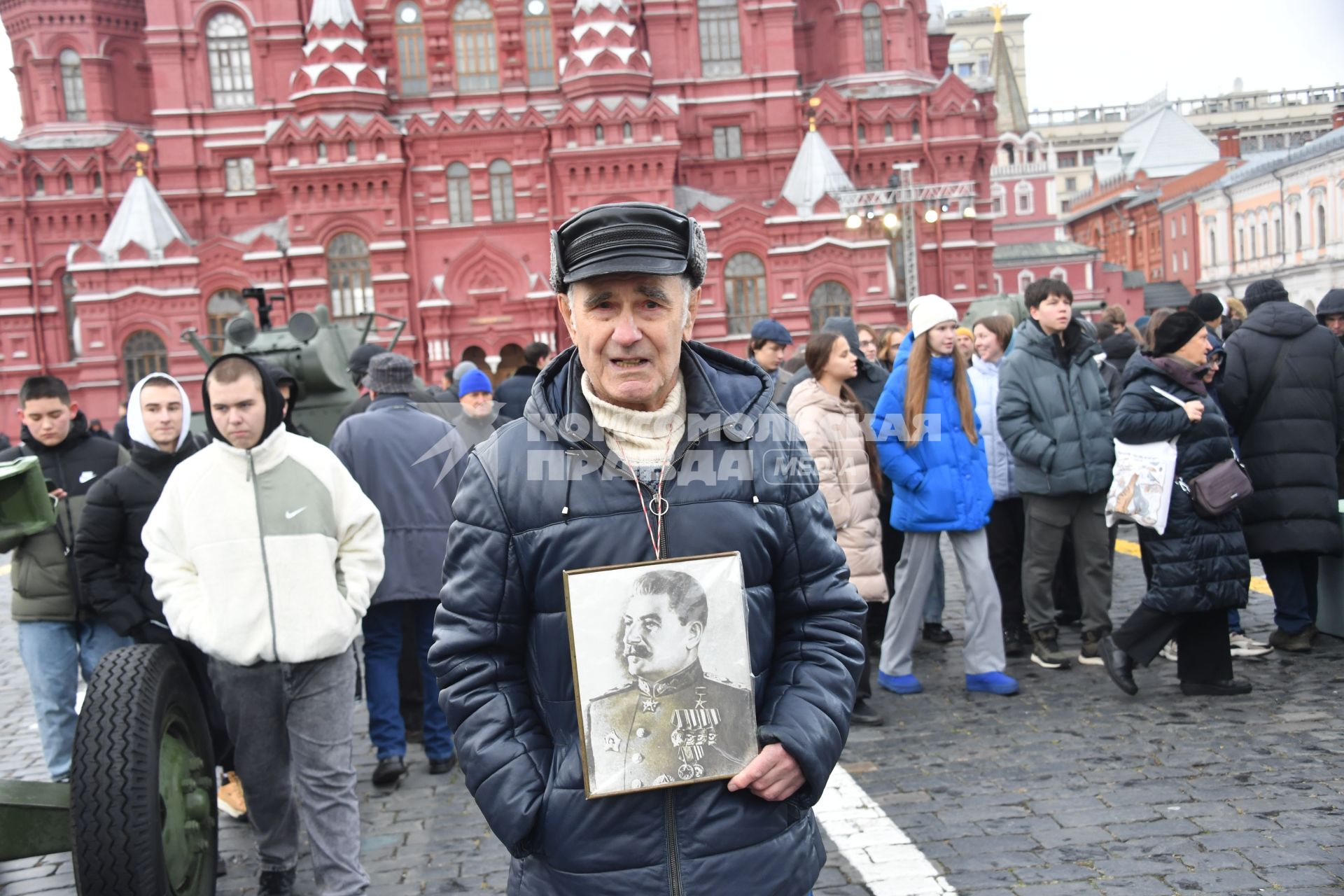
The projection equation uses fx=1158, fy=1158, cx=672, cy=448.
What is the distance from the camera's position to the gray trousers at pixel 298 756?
420cm

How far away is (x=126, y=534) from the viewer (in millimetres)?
4926

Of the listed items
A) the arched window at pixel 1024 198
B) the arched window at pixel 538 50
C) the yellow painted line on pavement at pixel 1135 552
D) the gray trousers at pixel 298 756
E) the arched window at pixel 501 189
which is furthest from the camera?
the arched window at pixel 1024 198

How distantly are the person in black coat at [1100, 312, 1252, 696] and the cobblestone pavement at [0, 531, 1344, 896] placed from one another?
221 millimetres

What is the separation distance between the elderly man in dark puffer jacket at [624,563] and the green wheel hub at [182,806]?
2.06 metres

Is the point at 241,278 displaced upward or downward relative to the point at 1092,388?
upward

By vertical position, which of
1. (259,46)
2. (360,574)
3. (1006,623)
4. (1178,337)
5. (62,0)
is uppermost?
(62,0)

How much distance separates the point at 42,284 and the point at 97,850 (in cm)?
3986

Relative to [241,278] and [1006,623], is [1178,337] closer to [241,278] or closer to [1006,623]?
[1006,623]

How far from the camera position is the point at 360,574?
4426 millimetres

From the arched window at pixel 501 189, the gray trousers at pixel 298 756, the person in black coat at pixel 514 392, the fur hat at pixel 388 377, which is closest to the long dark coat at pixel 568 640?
the gray trousers at pixel 298 756

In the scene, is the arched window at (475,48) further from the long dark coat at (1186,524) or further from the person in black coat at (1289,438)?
the long dark coat at (1186,524)

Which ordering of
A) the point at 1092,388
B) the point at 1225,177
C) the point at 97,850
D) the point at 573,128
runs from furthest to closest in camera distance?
the point at 1225,177, the point at 573,128, the point at 1092,388, the point at 97,850

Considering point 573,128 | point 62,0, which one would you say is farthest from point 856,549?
point 62,0

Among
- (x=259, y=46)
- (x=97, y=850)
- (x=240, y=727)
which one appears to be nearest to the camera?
(x=97, y=850)
